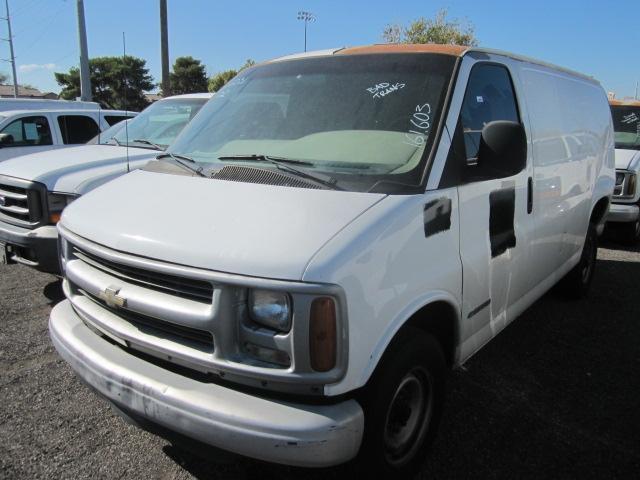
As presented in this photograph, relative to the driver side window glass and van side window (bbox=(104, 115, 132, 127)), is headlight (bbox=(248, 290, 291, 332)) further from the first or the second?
van side window (bbox=(104, 115, 132, 127))

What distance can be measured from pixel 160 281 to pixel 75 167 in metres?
3.29

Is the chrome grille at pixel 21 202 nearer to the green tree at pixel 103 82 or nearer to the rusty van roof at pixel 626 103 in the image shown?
the rusty van roof at pixel 626 103

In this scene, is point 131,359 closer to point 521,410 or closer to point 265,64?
point 265,64

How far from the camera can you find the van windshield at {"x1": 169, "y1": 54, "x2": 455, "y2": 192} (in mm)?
2590

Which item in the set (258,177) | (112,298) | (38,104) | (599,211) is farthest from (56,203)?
(38,104)

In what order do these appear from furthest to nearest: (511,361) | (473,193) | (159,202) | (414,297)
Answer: (511,361), (473,193), (159,202), (414,297)

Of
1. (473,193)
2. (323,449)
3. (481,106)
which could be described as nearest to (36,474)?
(323,449)

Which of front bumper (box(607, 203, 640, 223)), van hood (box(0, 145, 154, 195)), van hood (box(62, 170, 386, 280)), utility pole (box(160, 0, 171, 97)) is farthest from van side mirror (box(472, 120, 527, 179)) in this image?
utility pole (box(160, 0, 171, 97))

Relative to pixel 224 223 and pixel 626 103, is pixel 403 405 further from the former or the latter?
pixel 626 103

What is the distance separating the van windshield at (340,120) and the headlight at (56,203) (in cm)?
184

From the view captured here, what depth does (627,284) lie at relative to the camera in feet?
20.5

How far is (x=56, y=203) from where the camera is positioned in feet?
15.4

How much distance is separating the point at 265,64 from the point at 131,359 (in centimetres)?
218

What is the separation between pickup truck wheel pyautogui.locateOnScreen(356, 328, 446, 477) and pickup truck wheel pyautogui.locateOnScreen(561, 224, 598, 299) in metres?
3.26
